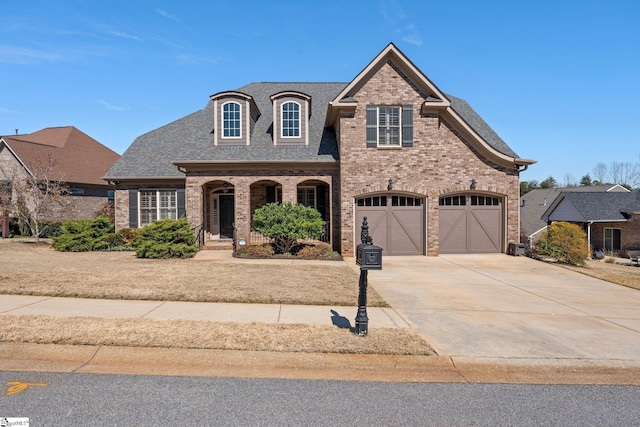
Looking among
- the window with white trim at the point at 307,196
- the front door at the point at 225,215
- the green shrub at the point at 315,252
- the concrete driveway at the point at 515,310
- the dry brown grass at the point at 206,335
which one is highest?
the window with white trim at the point at 307,196

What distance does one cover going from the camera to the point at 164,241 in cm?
1408

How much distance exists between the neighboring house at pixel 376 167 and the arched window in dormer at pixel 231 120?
0.05 meters

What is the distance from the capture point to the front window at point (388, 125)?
15094mm

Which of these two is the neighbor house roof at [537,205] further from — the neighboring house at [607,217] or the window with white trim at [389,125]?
the window with white trim at [389,125]

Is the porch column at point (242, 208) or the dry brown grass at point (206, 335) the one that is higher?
the porch column at point (242, 208)

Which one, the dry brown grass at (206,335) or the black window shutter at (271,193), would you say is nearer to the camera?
the dry brown grass at (206,335)

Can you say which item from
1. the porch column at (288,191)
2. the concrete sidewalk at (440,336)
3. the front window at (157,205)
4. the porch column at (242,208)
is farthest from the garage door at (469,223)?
the front window at (157,205)

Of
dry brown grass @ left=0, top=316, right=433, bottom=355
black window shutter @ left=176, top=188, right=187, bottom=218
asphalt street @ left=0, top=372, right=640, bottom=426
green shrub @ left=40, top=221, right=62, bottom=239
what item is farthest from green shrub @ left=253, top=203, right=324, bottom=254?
green shrub @ left=40, top=221, right=62, bottom=239

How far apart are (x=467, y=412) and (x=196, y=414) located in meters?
2.71

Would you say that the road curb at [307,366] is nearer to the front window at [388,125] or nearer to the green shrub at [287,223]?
the green shrub at [287,223]

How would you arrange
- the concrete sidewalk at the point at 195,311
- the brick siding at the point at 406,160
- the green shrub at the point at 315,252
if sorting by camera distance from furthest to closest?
the brick siding at the point at 406,160 < the green shrub at the point at 315,252 < the concrete sidewalk at the point at 195,311

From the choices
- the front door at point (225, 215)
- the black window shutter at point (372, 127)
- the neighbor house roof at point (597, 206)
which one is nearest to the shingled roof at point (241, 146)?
the black window shutter at point (372, 127)

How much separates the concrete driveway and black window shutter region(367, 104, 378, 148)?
5.57m

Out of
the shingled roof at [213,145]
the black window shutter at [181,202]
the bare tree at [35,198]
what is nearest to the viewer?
the shingled roof at [213,145]
